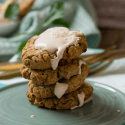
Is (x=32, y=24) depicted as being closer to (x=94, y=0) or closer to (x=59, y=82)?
(x=94, y=0)

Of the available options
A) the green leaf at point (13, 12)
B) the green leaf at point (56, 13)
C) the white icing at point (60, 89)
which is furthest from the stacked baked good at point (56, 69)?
the green leaf at point (13, 12)

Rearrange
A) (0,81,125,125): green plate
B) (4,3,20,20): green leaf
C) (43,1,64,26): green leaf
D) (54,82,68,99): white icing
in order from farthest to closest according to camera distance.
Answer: (4,3,20,20): green leaf → (43,1,64,26): green leaf → (54,82,68,99): white icing → (0,81,125,125): green plate

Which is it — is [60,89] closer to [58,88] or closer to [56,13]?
[58,88]

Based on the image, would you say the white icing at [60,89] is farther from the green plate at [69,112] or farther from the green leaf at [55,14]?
the green leaf at [55,14]

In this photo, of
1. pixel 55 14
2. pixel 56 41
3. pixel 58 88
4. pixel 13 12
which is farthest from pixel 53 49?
pixel 13 12

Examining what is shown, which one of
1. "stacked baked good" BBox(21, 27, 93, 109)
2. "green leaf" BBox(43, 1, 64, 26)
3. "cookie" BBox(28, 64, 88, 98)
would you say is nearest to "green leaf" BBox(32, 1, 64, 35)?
"green leaf" BBox(43, 1, 64, 26)

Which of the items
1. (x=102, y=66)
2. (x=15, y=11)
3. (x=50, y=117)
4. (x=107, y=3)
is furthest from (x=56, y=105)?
(x=107, y=3)

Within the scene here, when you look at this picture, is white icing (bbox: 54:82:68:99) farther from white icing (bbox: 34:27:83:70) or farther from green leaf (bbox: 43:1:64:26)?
green leaf (bbox: 43:1:64:26)

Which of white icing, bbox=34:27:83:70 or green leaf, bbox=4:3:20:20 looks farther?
green leaf, bbox=4:3:20:20

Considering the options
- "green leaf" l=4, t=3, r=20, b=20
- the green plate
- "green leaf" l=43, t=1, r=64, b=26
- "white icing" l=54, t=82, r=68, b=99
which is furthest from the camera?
"green leaf" l=4, t=3, r=20, b=20
